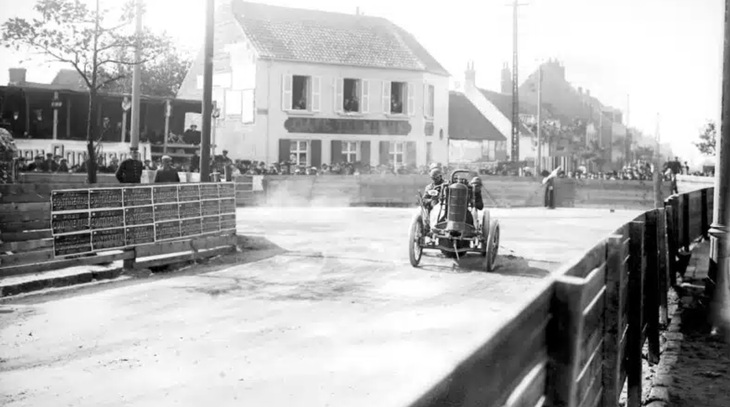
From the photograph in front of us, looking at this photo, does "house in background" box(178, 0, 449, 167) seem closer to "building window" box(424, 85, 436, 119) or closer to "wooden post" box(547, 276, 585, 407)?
"building window" box(424, 85, 436, 119)

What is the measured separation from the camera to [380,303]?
10102 mm

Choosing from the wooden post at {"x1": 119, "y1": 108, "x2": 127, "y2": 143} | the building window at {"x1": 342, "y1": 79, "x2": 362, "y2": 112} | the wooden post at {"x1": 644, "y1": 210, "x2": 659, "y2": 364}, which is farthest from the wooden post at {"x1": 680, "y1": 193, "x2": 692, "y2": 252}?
the building window at {"x1": 342, "y1": 79, "x2": 362, "y2": 112}

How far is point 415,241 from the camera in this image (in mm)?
13352

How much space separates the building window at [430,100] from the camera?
44934mm

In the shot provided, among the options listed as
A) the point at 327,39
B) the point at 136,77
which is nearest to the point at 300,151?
the point at 327,39

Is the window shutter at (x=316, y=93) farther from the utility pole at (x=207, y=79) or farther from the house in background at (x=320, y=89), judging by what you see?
the utility pole at (x=207, y=79)

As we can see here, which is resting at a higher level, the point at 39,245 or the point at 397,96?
the point at 397,96

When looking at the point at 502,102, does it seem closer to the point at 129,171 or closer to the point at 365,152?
the point at 365,152

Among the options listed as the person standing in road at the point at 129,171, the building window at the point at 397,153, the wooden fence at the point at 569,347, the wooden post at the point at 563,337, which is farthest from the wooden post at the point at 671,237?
the building window at the point at 397,153

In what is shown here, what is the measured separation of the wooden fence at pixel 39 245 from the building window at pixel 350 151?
90.2 ft

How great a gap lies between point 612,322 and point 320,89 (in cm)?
3741

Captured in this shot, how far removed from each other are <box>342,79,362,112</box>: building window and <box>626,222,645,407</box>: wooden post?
121ft

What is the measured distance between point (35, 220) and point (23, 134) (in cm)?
1938

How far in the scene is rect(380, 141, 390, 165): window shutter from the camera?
43.2 m
